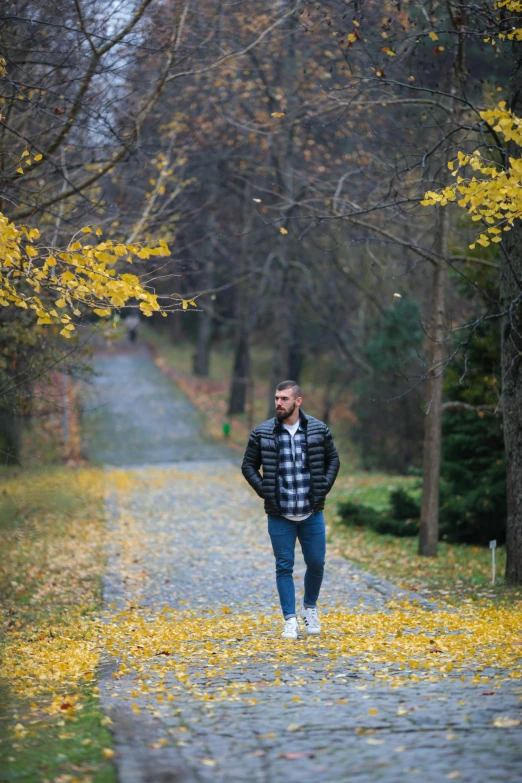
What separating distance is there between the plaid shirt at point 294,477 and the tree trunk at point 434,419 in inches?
215

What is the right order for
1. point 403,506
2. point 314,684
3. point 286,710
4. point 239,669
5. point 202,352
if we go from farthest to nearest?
point 202,352
point 403,506
point 239,669
point 314,684
point 286,710

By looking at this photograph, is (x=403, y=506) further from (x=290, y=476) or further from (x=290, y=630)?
(x=290, y=476)

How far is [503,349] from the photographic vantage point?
1096cm

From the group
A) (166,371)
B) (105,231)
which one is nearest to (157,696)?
(105,231)

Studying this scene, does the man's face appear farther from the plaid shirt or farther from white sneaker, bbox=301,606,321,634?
white sneaker, bbox=301,606,321,634

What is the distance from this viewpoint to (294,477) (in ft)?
26.0

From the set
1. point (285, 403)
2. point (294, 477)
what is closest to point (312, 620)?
point (294, 477)

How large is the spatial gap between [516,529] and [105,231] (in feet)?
26.0

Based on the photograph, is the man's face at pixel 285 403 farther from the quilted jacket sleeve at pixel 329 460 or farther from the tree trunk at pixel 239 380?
the tree trunk at pixel 239 380

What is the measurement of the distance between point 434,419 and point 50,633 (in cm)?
666

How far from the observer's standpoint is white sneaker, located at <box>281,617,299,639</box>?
26.6 feet

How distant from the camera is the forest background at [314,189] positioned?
9.45 meters

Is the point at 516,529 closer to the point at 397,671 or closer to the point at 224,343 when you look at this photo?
→ the point at 397,671

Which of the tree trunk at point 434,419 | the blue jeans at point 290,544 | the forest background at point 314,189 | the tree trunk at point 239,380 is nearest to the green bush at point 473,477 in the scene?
the forest background at point 314,189
